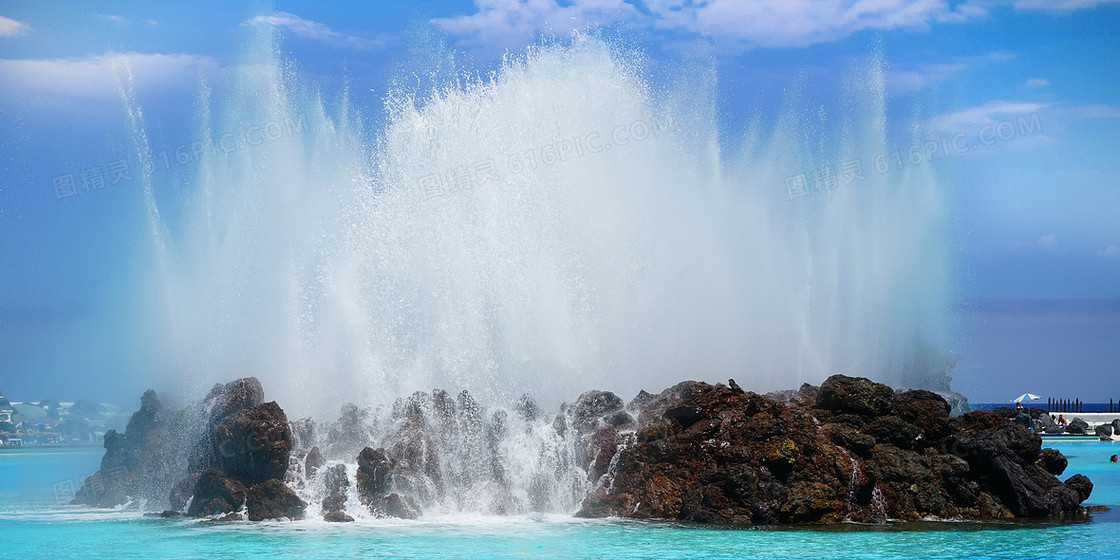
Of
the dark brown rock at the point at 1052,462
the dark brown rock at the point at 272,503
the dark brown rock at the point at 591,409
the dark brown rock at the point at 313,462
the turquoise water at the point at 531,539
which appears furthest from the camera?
the dark brown rock at the point at 591,409

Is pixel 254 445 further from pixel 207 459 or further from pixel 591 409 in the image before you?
pixel 591 409

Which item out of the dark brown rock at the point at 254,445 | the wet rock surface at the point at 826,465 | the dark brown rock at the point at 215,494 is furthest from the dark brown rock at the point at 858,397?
the dark brown rock at the point at 215,494

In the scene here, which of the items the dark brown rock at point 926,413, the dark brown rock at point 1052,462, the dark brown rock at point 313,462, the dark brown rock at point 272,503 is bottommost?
the dark brown rock at point 272,503

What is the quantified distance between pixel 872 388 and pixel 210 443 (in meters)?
17.6

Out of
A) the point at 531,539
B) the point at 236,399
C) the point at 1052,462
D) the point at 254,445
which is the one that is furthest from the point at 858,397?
the point at 236,399

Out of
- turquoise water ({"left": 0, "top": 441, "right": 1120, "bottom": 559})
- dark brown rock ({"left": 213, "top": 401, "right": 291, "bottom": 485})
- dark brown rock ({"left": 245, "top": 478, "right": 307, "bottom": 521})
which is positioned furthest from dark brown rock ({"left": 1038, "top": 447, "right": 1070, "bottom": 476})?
dark brown rock ({"left": 213, "top": 401, "right": 291, "bottom": 485})

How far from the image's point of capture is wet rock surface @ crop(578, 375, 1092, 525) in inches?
969

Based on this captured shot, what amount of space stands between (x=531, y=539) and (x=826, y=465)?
7499mm

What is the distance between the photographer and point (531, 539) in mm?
22453

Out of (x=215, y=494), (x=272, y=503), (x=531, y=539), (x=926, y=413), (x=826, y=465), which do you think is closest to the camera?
(x=531, y=539)

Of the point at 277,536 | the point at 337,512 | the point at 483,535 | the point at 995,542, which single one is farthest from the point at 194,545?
the point at 995,542

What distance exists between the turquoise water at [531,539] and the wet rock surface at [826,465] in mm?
977

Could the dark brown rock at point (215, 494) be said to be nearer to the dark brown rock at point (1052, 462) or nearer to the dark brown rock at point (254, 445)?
the dark brown rock at point (254, 445)

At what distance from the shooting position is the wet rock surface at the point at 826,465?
24.6 m
